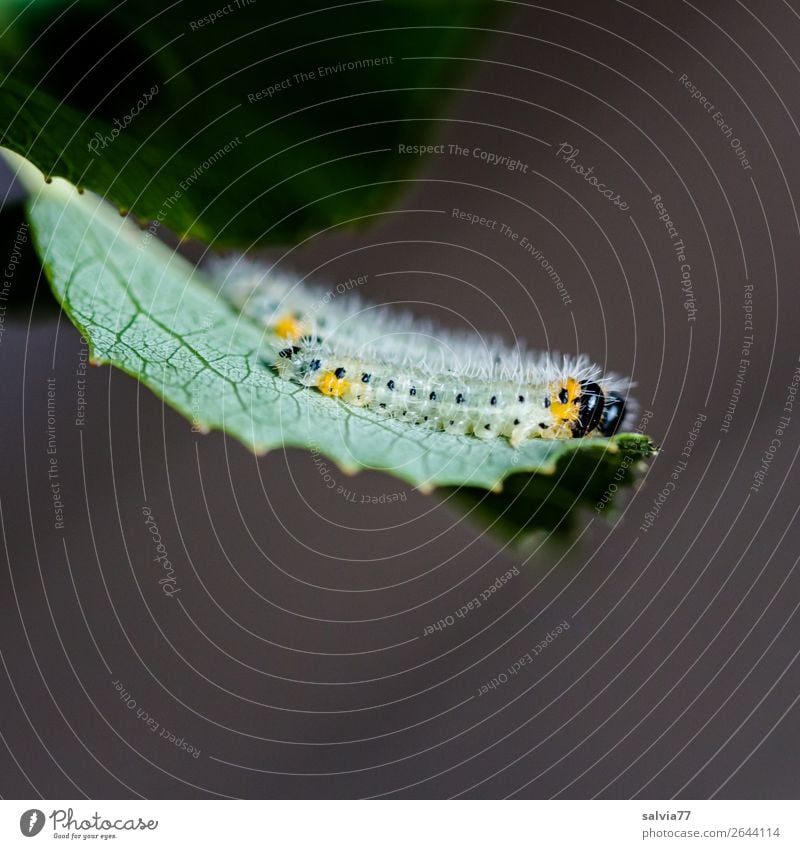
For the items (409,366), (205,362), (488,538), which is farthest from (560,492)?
(205,362)

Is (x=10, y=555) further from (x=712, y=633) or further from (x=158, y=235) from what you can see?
(x=712, y=633)

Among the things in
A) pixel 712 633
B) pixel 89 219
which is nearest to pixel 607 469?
pixel 712 633

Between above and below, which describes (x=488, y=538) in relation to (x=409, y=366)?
below

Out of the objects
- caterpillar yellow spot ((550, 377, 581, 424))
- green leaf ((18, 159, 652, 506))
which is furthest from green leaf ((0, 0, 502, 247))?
caterpillar yellow spot ((550, 377, 581, 424))

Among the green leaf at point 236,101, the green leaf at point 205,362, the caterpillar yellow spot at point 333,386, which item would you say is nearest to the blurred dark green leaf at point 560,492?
the green leaf at point 205,362

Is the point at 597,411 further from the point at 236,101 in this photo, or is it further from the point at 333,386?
the point at 236,101

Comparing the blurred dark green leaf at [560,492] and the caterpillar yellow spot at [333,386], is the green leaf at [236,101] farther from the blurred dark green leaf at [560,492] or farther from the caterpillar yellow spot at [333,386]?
the blurred dark green leaf at [560,492]
